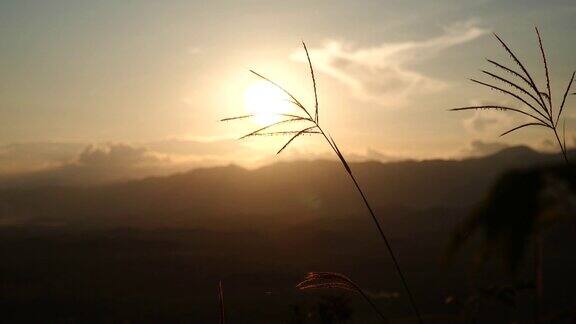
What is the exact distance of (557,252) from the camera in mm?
83250

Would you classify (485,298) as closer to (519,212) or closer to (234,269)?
(519,212)

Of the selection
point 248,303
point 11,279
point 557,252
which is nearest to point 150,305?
point 248,303

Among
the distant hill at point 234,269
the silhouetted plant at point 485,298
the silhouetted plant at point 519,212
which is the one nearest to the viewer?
the silhouetted plant at point 519,212

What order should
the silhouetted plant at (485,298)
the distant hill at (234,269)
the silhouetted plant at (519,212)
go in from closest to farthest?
the silhouetted plant at (519,212) < the silhouetted plant at (485,298) < the distant hill at (234,269)

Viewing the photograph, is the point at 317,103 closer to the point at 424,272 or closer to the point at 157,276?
the point at 424,272

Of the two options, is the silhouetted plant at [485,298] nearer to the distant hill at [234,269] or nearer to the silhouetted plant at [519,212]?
the silhouetted plant at [519,212]

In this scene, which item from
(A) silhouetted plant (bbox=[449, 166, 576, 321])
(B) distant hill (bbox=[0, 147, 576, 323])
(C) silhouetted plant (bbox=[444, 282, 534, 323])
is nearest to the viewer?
(A) silhouetted plant (bbox=[449, 166, 576, 321])

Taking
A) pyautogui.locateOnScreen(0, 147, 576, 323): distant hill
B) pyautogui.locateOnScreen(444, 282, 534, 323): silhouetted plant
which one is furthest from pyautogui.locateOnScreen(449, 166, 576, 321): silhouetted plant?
pyautogui.locateOnScreen(0, 147, 576, 323): distant hill

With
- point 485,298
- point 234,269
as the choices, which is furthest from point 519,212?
point 234,269

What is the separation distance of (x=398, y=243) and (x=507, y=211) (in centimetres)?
11230

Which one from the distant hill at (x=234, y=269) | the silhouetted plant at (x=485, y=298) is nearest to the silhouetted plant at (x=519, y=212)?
the silhouetted plant at (x=485, y=298)

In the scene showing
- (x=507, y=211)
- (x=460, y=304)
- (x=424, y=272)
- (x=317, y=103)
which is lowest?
(x=424, y=272)

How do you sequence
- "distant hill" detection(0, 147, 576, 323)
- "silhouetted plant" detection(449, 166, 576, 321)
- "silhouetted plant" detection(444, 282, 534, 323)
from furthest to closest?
1. "distant hill" detection(0, 147, 576, 323)
2. "silhouetted plant" detection(444, 282, 534, 323)
3. "silhouetted plant" detection(449, 166, 576, 321)

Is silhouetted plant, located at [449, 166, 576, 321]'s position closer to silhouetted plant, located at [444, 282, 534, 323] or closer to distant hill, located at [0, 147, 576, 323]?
silhouetted plant, located at [444, 282, 534, 323]
